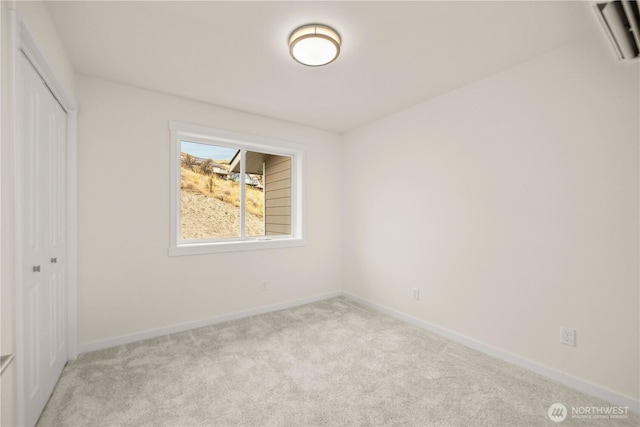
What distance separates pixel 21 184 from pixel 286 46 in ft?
5.90

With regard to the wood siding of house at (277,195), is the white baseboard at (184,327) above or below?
below

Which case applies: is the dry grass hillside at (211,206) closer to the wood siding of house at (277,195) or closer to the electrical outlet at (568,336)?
the wood siding of house at (277,195)

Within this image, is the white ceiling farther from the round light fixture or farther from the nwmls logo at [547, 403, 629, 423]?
the nwmls logo at [547, 403, 629, 423]

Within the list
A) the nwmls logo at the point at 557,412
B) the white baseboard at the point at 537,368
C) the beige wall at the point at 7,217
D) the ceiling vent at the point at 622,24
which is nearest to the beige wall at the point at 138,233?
the beige wall at the point at 7,217

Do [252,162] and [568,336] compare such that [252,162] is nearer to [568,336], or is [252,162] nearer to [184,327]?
[184,327]

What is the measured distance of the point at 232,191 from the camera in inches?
140

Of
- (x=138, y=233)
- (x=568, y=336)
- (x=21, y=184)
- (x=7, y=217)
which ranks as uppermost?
(x=21, y=184)

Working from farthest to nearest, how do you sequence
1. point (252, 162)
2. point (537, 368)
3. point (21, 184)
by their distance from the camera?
point (252, 162)
point (537, 368)
point (21, 184)

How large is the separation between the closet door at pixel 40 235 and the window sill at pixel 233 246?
0.95 meters

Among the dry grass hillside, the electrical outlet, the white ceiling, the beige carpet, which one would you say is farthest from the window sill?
the electrical outlet

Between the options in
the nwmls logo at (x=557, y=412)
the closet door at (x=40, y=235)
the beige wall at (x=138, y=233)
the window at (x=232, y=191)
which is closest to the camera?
the closet door at (x=40, y=235)

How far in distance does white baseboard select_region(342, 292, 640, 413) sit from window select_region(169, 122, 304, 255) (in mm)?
1877

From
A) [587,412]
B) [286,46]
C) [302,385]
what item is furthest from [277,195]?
[587,412]

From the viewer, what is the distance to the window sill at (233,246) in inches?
119
